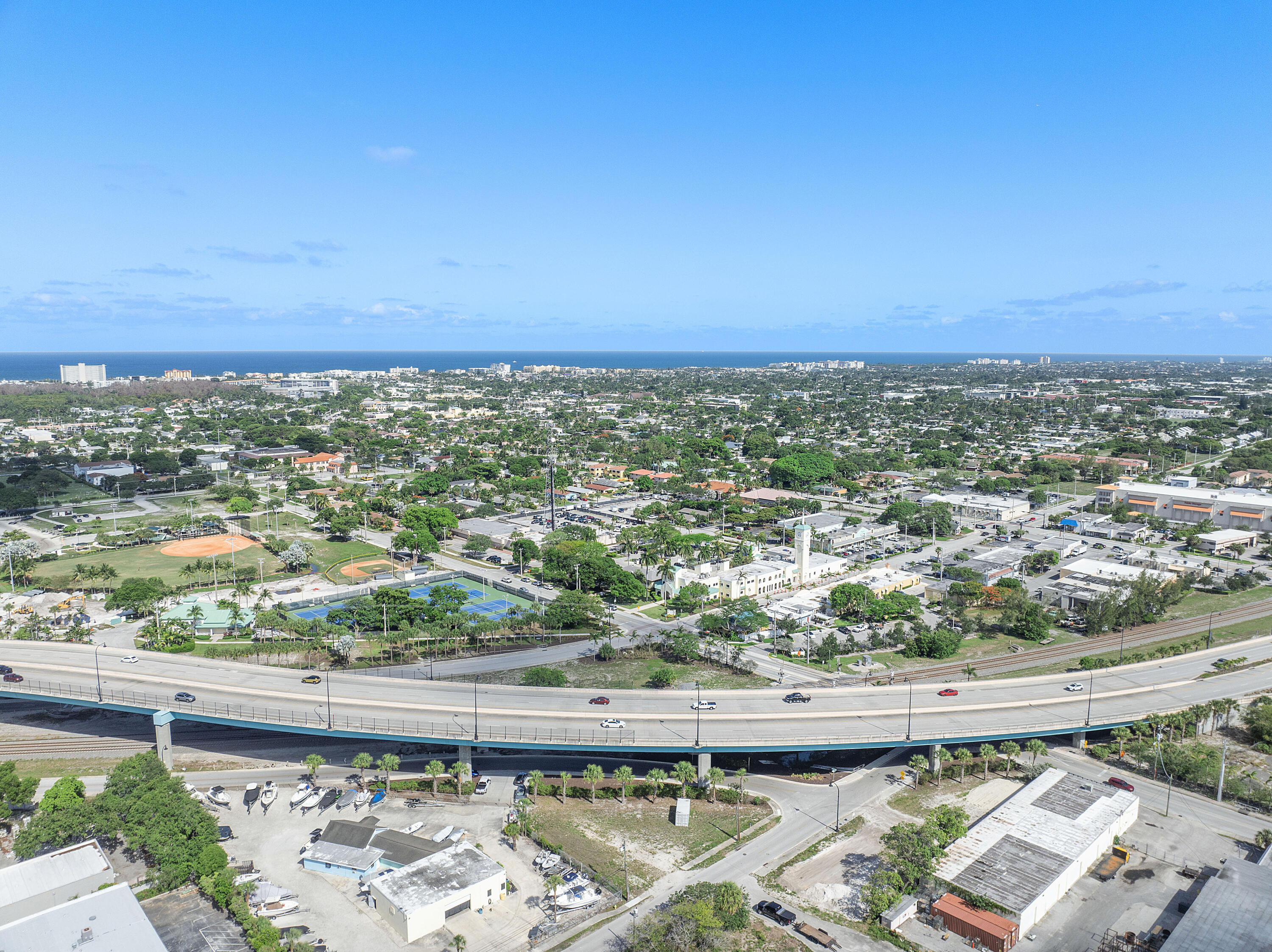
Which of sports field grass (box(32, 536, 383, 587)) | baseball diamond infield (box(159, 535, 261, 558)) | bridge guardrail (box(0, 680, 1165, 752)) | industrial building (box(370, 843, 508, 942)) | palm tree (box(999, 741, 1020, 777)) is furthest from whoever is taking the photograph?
baseball diamond infield (box(159, 535, 261, 558))

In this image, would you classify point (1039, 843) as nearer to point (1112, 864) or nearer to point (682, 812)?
point (1112, 864)

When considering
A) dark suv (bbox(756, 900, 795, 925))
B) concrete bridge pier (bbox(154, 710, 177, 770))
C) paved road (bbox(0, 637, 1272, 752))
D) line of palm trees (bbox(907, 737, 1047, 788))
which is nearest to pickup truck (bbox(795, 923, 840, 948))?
dark suv (bbox(756, 900, 795, 925))

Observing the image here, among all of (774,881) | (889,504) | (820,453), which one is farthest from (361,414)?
(774,881)

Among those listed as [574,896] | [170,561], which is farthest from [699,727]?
[170,561]

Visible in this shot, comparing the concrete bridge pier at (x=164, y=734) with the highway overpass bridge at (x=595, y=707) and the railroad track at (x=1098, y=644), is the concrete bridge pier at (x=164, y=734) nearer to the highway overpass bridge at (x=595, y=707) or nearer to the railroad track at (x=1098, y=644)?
the highway overpass bridge at (x=595, y=707)

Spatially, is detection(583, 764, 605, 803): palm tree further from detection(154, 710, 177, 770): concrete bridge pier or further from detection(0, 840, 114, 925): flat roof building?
detection(154, 710, 177, 770): concrete bridge pier
